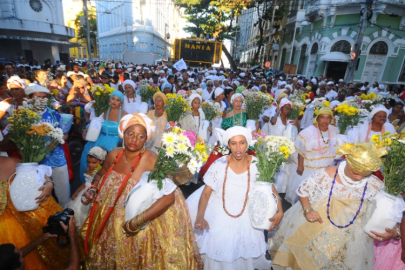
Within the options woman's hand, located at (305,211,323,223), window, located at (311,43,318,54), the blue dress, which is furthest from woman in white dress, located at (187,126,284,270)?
window, located at (311,43,318,54)

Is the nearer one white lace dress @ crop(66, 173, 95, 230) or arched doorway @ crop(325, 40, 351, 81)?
white lace dress @ crop(66, 173, 95, 230)

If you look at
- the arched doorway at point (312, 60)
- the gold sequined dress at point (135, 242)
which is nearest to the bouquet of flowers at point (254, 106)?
the gold sequined dress at point (135, 242)

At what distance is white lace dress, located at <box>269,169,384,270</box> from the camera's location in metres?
2.61

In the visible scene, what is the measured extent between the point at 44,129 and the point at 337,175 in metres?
3.57

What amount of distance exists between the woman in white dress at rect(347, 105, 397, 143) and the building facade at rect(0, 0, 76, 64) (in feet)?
115

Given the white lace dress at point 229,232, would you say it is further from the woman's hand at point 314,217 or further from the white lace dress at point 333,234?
the woman's hand at point 314,217

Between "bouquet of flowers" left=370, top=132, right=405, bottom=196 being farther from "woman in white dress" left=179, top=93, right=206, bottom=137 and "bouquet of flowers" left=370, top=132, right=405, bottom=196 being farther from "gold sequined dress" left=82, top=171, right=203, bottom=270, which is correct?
"woman in white dress" left=179, top=93, right=206, bottom=137

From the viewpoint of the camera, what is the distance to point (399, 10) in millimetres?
20281

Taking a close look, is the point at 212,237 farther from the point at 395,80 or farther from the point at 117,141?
the point at 395,80

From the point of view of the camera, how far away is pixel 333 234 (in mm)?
2695

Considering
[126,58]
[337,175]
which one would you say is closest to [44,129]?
[337,175]

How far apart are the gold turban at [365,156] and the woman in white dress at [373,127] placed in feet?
9.91

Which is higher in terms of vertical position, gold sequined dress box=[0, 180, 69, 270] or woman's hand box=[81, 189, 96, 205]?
woman's hand box=[81, 189, 96, 205]

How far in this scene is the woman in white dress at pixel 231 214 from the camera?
9.16 ft
